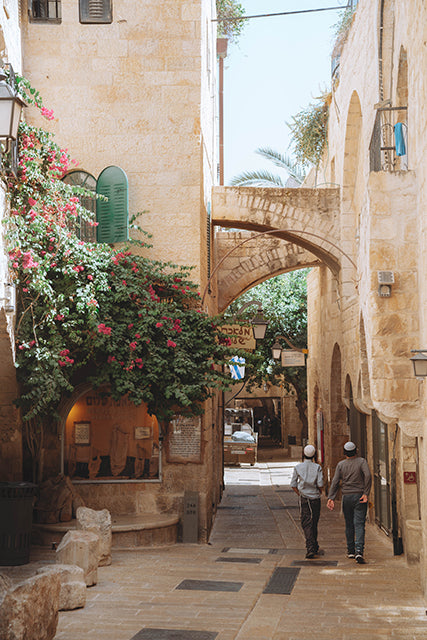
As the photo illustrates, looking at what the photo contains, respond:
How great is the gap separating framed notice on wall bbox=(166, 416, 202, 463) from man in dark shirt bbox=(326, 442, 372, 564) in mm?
2287

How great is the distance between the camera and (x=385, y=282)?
25.3 feet

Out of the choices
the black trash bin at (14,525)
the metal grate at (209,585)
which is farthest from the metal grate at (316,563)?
the black trash bin at (14,525)

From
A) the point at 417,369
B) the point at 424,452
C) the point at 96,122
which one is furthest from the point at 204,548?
the point at 96,122

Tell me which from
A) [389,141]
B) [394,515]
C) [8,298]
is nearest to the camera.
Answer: [8,298]

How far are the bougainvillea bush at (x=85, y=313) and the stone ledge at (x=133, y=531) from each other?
143 cm

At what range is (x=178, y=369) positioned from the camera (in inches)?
428

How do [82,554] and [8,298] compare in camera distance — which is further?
[8,298]

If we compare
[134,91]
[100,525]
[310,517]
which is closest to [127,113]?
[134,91]

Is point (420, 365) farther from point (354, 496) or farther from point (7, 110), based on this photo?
point (7, 110)

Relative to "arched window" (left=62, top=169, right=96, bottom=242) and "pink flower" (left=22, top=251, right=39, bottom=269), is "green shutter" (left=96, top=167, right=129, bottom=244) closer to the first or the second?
"arched window" (left=62, top=169, right=96, bottom=242)

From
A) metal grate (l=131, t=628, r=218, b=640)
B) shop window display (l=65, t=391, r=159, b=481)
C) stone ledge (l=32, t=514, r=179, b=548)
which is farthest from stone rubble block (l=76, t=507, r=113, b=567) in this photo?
metal grate (l=131, t=628, r=218, b=640)

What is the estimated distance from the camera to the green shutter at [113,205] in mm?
11859

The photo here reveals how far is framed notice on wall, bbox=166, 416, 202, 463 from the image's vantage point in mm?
11672

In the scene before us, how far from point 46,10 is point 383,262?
24.4 ft
